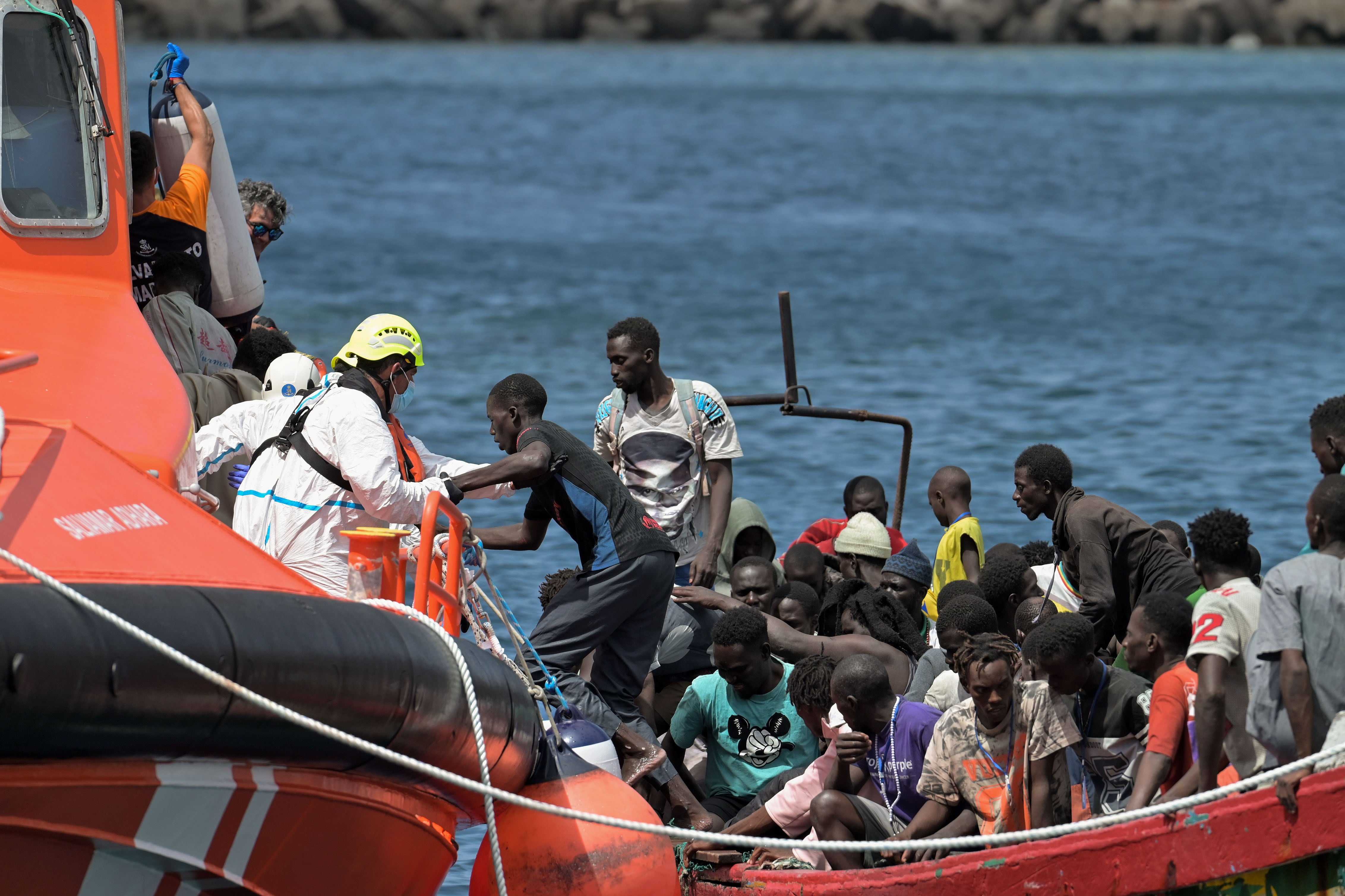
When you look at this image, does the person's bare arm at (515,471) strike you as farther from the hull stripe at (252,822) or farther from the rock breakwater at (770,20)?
the rock breakwater at (770,20)

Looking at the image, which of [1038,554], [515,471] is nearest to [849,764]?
[515,471]

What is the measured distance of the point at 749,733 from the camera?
280 inches

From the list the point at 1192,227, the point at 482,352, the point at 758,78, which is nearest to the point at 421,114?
the point at 758,78

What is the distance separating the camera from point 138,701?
4.10 m

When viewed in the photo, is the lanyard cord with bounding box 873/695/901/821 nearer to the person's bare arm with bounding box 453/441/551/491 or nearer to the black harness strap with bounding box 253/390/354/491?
the person's bare arm with bounding box 453/441/551/491

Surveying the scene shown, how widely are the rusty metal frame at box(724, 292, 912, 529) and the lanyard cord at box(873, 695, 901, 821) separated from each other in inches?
138

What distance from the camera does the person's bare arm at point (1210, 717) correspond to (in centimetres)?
531

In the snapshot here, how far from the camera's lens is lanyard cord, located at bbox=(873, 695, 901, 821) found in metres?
6.34

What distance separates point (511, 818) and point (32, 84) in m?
2.81

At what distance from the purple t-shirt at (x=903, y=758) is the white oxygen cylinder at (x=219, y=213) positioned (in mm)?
3421

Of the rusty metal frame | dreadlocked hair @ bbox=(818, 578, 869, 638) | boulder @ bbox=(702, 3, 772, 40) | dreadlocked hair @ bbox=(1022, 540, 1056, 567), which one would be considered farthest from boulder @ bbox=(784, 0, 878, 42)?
dreadlocked hair @ bbox=(818, 578, 869, 638)

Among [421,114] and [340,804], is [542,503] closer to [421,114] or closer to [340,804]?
[340,804]

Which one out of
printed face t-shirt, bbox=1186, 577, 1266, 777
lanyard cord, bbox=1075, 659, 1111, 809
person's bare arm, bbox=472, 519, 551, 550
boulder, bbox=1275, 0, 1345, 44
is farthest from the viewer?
boulder, bbox=1275, 0, 1345, 44

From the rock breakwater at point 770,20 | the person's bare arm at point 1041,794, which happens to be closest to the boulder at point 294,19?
the rock breakwater at point 770,20
